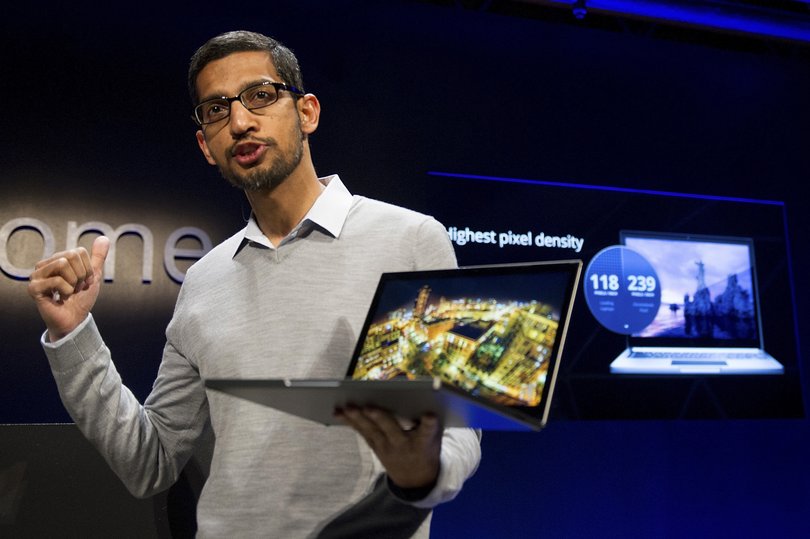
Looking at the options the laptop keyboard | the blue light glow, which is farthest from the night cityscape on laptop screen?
the laptop keyboard

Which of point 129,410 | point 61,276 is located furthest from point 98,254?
point 129,410

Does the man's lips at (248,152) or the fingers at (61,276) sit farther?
the man's lips at (248,152)

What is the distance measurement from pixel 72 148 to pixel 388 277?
2.75 m

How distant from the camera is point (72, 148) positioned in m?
3.57

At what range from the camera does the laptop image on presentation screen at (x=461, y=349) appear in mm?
967

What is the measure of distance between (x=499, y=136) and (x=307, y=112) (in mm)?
2659

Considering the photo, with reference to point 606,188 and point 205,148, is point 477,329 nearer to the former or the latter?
point 205,148

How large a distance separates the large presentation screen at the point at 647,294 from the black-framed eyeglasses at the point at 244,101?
2.39m

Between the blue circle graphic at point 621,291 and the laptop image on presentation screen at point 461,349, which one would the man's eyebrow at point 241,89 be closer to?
the laptop image on presentation screen at point 461,349

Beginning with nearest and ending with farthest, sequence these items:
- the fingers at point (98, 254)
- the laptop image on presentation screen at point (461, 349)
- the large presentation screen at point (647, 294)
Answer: the laptop image on presentation screen at point (461, 349), the fingers at point (98, 254), the large presentation screen at point (647, 294)

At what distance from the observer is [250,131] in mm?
→ 1499

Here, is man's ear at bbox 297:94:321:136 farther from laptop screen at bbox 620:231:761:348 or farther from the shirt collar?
laptop screen at bbox 620:231:761:348

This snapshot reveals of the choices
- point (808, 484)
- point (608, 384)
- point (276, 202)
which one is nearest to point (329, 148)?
point (608, 384)

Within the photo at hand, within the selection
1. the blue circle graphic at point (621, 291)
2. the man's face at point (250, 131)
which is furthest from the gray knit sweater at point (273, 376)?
the blue circle graphic at point (621, 291)
